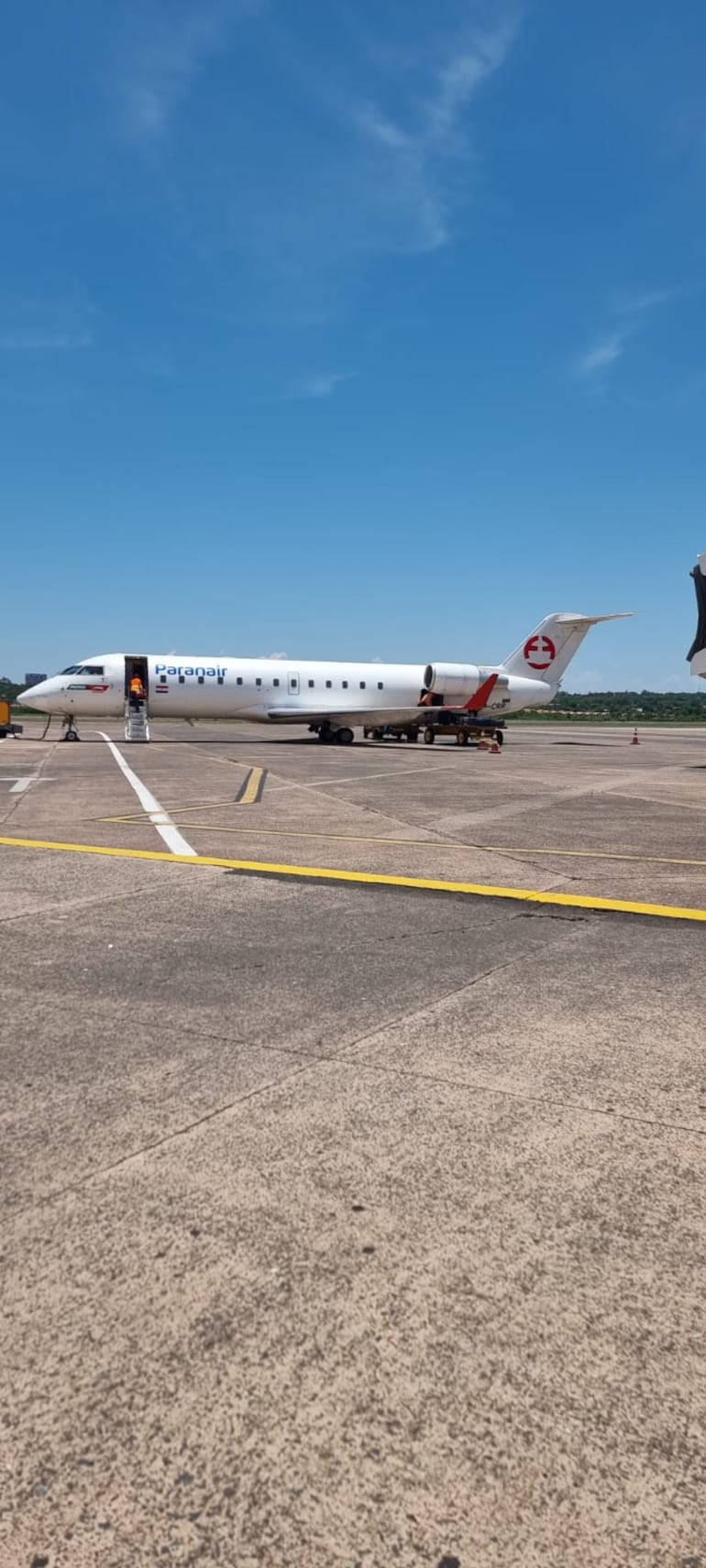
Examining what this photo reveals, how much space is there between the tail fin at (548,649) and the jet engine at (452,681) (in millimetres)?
3841

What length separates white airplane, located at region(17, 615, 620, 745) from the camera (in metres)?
34.1

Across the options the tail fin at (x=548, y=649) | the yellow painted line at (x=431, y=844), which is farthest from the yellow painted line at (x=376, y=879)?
the tail fin at (x=548, y=649)

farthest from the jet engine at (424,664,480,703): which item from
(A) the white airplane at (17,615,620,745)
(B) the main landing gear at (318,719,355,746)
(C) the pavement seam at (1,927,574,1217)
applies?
(C) the pavement seam at (1,927,574,1217)

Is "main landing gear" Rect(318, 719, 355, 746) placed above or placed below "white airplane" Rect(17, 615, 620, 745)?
below

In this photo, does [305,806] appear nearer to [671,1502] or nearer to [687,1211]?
[687,1211]

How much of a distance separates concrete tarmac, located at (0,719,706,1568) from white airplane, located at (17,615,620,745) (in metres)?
28.6

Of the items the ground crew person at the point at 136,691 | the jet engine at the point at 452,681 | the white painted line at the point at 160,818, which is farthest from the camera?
the jet engine at the point at 452,681

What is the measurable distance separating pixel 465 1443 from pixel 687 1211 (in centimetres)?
120

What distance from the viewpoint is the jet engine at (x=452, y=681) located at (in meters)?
38.5

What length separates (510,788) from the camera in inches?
717

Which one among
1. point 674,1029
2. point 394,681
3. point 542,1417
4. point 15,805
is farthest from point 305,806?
point 394,681

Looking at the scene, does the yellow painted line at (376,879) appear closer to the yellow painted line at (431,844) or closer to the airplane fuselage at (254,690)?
the yellow painted line at (431,844)

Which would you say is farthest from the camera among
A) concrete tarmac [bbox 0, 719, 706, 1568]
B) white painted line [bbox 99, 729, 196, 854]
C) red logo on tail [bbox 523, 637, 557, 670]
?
red logo on tail [bbox 523, 637, 557, 670]

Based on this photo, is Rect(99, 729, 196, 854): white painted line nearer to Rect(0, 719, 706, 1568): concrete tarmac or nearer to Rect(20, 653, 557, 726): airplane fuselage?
Rect(0, 719, 706, 1568): concrete tarmac
